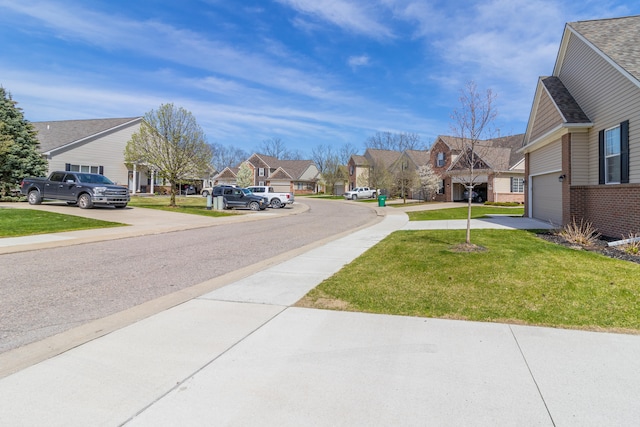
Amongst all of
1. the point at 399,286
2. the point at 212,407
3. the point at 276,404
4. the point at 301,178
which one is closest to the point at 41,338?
the point at 212,407

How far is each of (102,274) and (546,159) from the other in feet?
58.0

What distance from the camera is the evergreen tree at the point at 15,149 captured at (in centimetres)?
2325

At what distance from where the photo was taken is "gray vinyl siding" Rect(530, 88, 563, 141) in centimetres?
1462

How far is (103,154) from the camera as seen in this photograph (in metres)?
34.0

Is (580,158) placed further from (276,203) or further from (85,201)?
(85,201)

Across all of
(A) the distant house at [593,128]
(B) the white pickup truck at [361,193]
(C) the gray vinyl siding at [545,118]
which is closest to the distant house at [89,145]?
(B) the white pickup truck at [361,193]

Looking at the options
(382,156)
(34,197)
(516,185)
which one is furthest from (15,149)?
(382,156)

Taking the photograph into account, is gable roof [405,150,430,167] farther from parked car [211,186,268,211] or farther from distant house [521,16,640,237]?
distant house [521,16,640,237]

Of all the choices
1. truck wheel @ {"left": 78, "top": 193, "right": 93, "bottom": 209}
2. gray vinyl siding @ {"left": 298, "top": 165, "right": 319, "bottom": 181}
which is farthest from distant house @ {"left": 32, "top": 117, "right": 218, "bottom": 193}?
gray vinyl siding @ {"left": 298, "top": 165, "right": 319, "bottom": 181}

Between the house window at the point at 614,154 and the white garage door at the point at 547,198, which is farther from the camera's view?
the white garage door at the point at 547,198

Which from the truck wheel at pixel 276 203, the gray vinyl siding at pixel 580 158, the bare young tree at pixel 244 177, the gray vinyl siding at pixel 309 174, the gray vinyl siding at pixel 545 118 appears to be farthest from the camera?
the gray vinyl siding at pixel 309 174

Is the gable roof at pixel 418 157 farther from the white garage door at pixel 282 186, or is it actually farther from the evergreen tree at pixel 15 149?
the evergreen tree at pixel 15 149

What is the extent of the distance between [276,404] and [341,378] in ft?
2.20

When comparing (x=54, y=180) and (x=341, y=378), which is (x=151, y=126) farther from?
(x=341, y=378)
